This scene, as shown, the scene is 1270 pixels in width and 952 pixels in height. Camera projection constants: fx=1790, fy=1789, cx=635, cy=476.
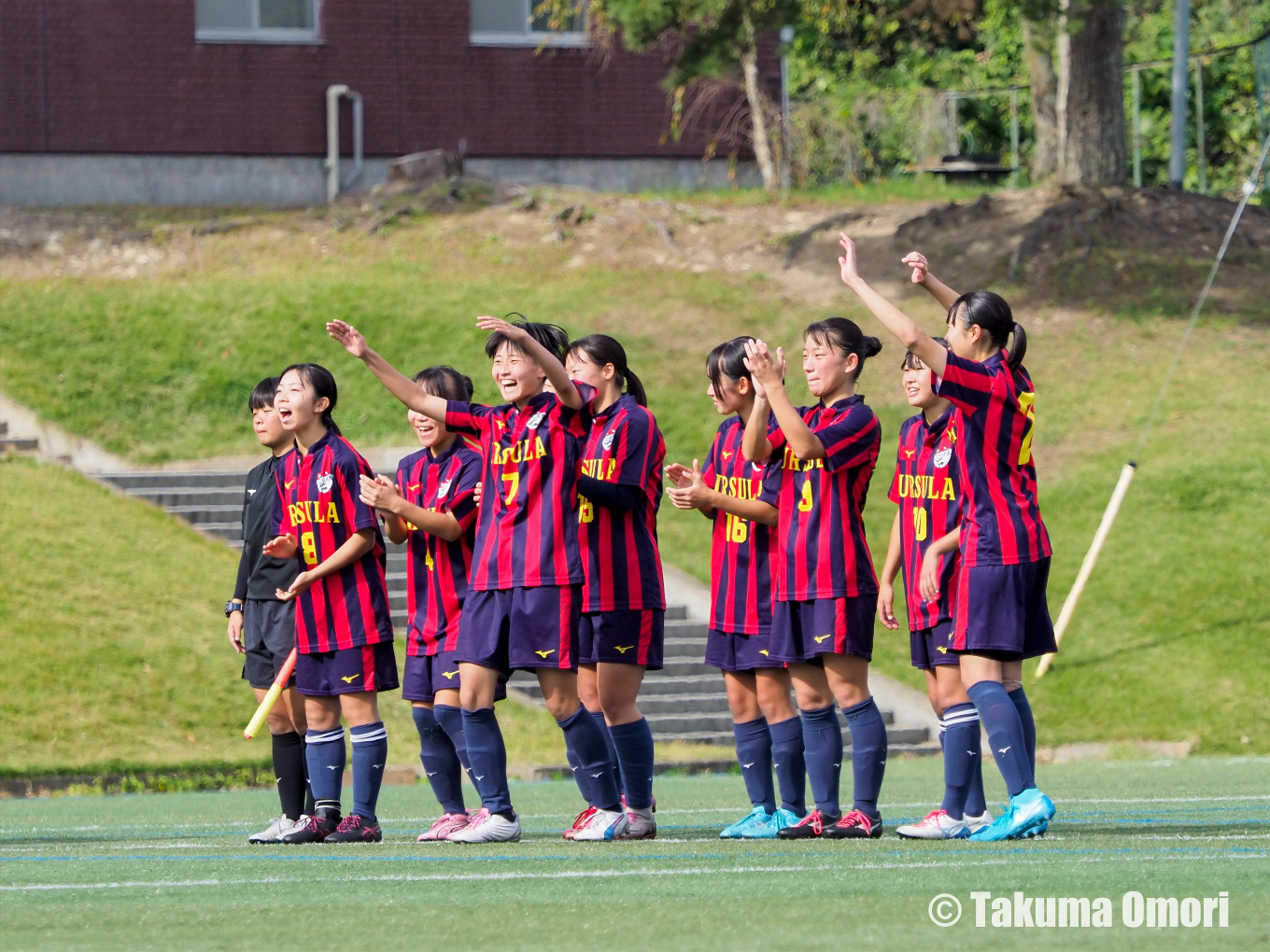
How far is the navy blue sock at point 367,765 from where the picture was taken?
7652mm

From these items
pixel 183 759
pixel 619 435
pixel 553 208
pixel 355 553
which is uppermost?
pixel 553 208

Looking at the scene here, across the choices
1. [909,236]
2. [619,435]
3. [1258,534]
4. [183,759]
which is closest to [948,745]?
[619,435]

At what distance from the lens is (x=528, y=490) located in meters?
7.22

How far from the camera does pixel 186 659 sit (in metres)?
14.9

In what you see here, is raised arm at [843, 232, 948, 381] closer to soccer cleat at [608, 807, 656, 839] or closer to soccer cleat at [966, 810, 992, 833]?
soccer cleat at [966, 810, 992, 833]

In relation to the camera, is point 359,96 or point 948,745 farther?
point 359,96

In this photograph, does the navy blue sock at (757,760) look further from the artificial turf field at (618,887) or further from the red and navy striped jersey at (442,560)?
the red and navy striped jersey at (442,560)

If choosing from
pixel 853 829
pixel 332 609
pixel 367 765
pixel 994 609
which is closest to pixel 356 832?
pixel 367 765

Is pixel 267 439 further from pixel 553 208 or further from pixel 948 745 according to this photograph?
pixel 553 208

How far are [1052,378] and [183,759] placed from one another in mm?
11920

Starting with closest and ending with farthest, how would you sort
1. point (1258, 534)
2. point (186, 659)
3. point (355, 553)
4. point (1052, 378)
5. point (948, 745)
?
point (948, 745) < point (355, 553) < point (186, 659) < point (1258, 534) < point (1052, 378)

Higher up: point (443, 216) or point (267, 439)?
point (443, 216)

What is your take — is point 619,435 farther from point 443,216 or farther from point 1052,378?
point 443,216

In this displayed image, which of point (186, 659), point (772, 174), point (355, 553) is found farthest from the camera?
point (772, 174)
